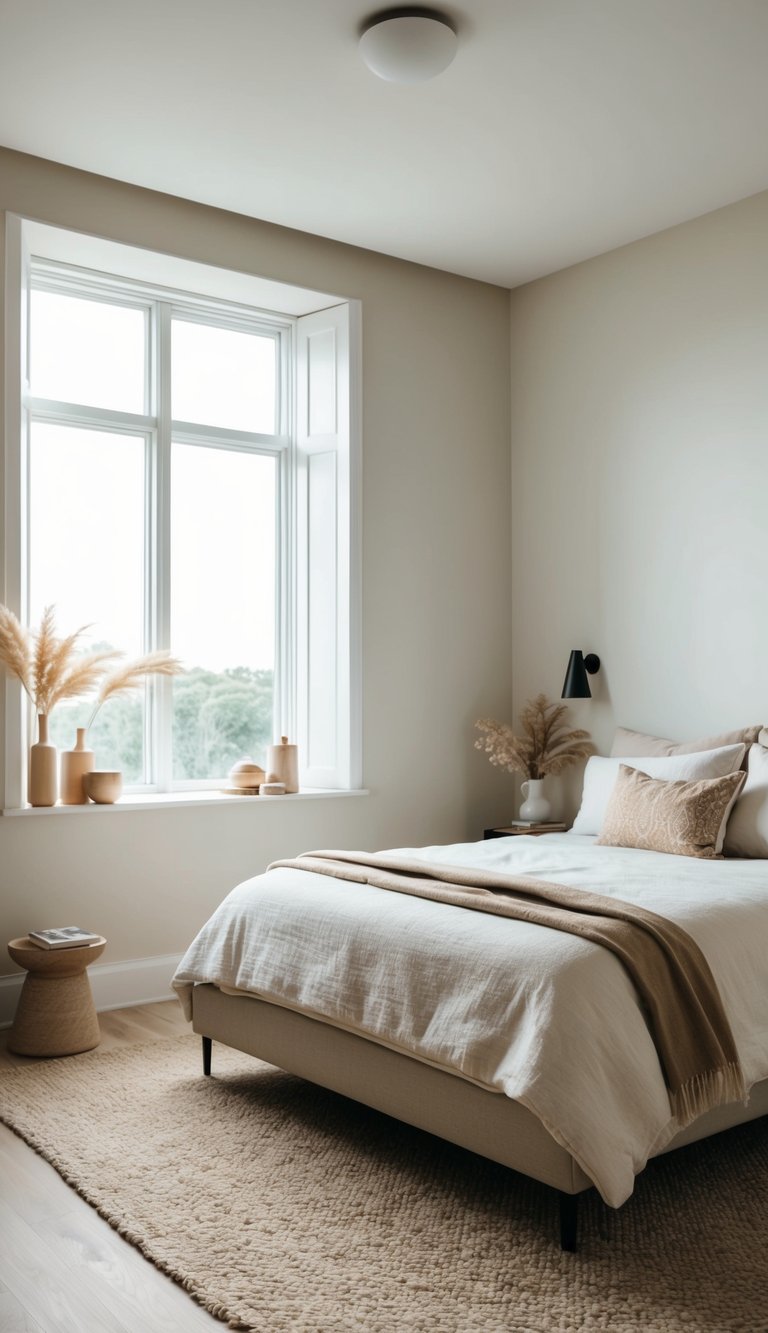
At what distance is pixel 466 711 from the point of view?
519cm

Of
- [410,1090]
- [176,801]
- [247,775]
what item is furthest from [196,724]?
[410,1090]

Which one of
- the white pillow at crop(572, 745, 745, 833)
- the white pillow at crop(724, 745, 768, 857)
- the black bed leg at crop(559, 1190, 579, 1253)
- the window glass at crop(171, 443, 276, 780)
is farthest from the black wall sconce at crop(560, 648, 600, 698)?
the black bed leg at crop(559, 1190, 579, 1253)

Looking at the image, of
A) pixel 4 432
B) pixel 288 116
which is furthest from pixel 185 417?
pixel 288 116

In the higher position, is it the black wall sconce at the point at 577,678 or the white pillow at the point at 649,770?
the black wall sconce at the point at 577,678

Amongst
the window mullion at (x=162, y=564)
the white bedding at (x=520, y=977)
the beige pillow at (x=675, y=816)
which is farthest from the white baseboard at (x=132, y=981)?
the beige pillow at (x=675, y=816)

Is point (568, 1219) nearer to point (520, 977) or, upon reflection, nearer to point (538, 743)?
point (520, 977)

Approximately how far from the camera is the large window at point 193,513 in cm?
440

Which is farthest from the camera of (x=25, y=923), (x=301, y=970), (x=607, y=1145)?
(x=25, y=923)

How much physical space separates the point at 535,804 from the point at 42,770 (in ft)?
6.63

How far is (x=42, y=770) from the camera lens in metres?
3.98

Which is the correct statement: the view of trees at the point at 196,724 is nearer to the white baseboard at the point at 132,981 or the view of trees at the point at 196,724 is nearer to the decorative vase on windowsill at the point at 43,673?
the decorative vase on windowsill at the point at 43,673

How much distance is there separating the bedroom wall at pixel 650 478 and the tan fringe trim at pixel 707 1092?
1974 millimetres

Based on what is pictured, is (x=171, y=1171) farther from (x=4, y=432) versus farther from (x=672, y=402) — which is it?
(x=672, y=402)

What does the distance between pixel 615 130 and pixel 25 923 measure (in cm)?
331
